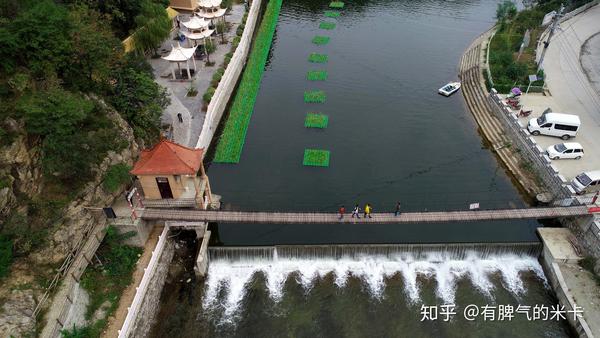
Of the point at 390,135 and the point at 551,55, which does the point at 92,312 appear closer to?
the point at 390,135

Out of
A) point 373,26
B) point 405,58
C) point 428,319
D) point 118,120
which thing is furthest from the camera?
point 373,26

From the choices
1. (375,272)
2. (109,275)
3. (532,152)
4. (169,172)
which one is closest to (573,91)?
(532,152)

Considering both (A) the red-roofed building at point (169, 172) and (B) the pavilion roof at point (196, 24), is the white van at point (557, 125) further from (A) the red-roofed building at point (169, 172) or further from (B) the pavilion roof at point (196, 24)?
(B) the pavilion roof at point (196, 24)

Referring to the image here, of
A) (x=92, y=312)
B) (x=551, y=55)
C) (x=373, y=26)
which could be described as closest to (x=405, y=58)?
(x=373, y=26)

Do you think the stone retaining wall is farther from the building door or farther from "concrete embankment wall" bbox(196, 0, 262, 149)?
the building door

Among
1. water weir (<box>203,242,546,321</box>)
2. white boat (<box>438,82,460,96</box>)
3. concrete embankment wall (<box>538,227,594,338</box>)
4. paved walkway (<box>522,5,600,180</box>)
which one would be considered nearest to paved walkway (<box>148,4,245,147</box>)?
water weir (<box>203,242,546,321</box>)

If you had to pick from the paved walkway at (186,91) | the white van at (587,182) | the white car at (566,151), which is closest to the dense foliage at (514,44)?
the white car at (566,151)
